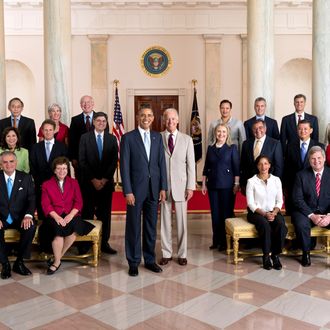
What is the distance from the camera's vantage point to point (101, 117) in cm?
651

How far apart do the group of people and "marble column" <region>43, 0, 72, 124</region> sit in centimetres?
295

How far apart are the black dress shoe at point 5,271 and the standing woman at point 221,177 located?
275 centimetres

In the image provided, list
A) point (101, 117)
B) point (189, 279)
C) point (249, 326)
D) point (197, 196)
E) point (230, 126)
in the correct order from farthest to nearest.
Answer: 1. point (197, 196)
2. point (230, 126)
3. point (101, 117)
4. point (189, 279)
5. point (249, 326)

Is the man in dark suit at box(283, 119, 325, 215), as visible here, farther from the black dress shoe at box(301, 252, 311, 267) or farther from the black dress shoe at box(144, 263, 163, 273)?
the black dress shoe at box(144, 263, 163, 273)

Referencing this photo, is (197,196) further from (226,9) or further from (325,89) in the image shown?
(226,9)

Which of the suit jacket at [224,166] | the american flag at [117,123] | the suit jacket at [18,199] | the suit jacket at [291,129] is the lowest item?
the suit jacket at [18,199]

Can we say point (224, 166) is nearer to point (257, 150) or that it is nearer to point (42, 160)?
point (257, 150)

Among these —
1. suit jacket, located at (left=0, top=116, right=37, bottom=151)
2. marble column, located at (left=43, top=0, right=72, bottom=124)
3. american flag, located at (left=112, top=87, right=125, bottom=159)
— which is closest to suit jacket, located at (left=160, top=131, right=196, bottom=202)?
suit jacket, located at (left=0, top=116, right=37, bottom=151)

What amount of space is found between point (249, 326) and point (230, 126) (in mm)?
3581

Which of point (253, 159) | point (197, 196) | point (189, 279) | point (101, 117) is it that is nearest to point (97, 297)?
point (189, 279)

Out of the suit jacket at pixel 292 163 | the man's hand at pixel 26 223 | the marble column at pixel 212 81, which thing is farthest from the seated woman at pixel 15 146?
the marble column at pixel 212 81

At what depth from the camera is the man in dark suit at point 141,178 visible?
5707mm

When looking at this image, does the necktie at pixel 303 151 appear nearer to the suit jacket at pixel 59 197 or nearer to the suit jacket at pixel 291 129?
the suit jacket at pixel 291 129

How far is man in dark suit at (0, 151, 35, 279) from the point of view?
5.85m
